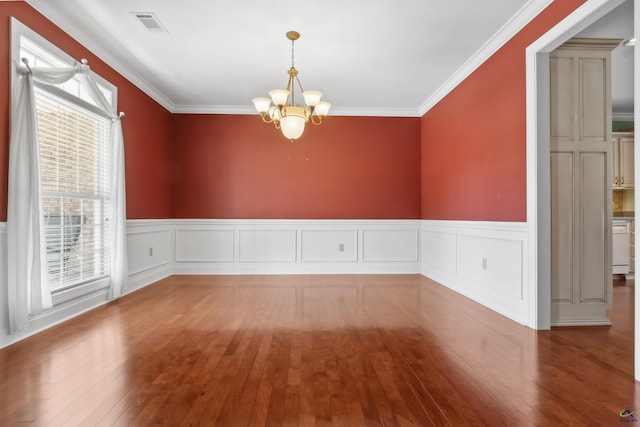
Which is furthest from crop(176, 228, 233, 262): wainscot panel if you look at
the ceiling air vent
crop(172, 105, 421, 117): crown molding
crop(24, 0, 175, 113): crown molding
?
the ceiling air vent

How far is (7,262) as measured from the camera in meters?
2.74

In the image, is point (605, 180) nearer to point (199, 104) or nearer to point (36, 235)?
point (36, 235)

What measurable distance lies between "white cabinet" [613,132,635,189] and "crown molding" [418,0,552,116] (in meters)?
3.26

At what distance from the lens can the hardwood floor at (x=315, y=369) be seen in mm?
1788

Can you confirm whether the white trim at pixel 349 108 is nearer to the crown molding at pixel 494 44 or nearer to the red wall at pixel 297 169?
the crown molding at pixel 494 44

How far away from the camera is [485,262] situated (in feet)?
13.3

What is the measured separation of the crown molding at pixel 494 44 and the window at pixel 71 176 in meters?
4.31

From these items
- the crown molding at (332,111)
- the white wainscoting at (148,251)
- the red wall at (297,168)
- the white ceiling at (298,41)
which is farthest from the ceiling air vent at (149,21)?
the crown molding at (332,111)

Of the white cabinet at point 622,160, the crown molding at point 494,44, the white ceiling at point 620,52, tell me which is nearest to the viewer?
the white ceiling at point 620,52

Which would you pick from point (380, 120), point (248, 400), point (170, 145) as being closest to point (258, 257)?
point (170, 145)

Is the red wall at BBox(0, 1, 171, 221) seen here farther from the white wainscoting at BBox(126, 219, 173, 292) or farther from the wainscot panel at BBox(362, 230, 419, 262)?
the wainscot panel at BBox(362, 230, 419, 262)

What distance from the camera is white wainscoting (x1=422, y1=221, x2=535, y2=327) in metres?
3.38

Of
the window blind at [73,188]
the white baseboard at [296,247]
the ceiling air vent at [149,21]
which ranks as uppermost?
the ceiling air vent at [149,21]

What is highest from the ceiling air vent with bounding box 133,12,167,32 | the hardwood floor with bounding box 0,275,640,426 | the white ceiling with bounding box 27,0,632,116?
the ceiling air vent with bounding box 133,12,167,32
